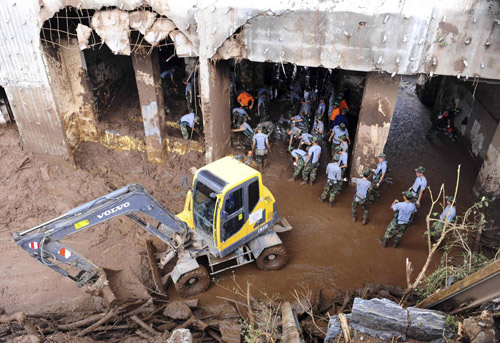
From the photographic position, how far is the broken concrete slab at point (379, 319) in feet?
15.8

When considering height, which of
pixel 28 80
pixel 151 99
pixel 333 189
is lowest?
pixel 333 189

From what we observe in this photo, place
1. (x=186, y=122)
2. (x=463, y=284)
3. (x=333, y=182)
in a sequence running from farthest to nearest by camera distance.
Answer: (x=186, y=122), (x=333, y=182), (x=463, y=284)

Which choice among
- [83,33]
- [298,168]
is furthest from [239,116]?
[83,33]

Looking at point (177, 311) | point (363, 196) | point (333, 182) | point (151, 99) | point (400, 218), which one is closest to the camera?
point (177, 311)

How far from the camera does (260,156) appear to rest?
1052cm

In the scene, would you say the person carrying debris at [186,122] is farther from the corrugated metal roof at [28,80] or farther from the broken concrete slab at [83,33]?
the broken concrete slab at [83,33]

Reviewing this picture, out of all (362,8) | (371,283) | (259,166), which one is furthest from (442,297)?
(259,166)

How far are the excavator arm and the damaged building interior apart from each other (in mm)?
31

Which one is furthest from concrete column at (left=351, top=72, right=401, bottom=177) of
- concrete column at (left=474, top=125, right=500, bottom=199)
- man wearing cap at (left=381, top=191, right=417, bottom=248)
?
concrete column at (left=474, top=125, right=500, bottom=199)

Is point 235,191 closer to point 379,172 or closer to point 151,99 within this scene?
point 379,172

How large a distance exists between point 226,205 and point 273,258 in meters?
1.81

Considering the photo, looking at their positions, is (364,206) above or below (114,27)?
below

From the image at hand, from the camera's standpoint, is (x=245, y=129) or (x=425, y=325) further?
(x=245, y=129)

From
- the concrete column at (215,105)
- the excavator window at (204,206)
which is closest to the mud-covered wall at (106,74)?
the concrete column at (215,105)
